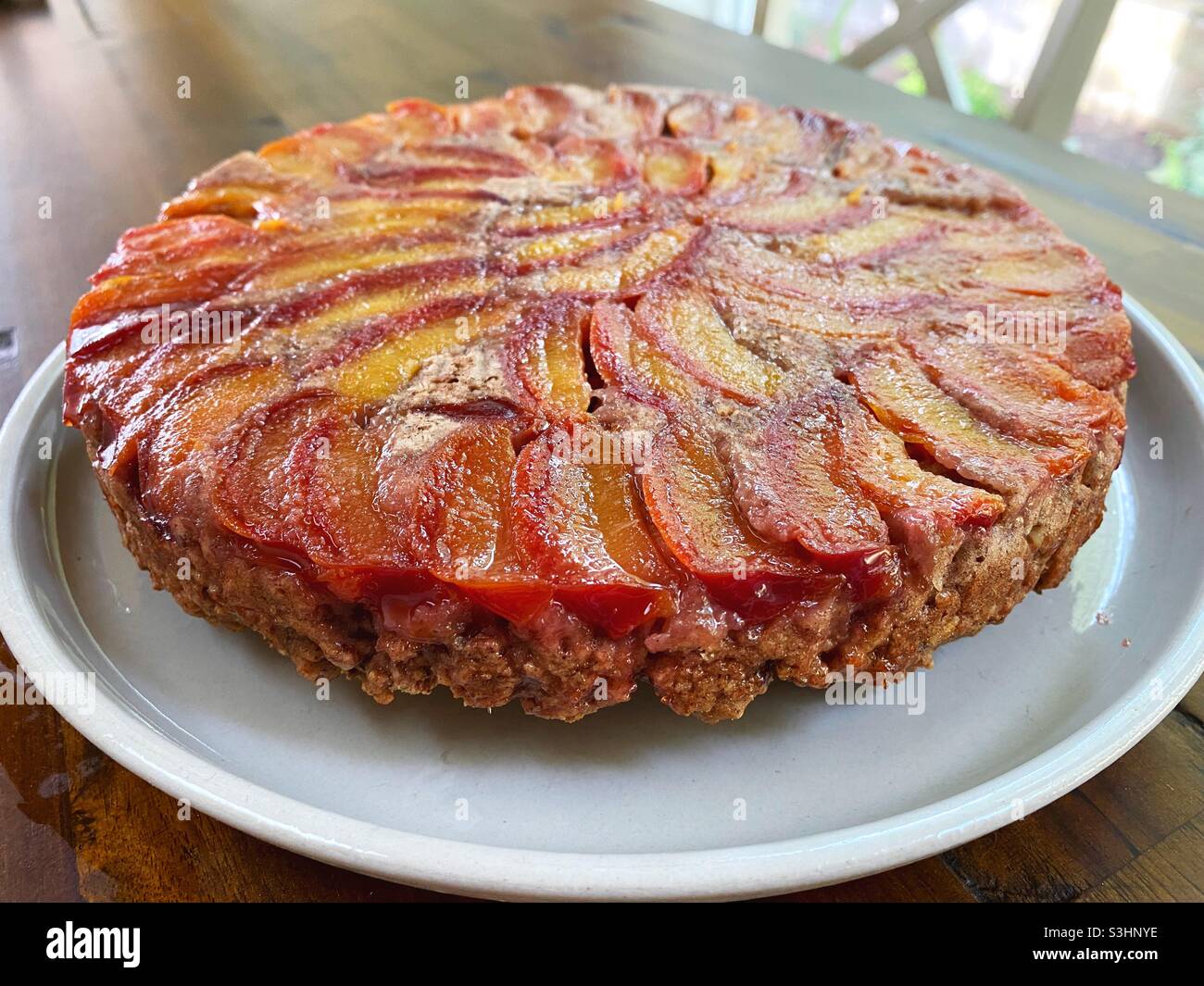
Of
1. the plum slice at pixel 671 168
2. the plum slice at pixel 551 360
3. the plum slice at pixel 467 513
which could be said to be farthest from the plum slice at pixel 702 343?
the plum slice at pixel 671 168

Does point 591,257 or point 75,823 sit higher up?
point 591,257

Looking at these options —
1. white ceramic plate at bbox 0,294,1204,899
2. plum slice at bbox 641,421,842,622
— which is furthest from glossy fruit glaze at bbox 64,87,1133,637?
white ceramic plate at bbox 0,294,1204,899

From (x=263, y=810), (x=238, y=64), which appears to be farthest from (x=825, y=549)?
(x=238, y=64)

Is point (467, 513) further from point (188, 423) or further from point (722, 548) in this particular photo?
point (188, 423)

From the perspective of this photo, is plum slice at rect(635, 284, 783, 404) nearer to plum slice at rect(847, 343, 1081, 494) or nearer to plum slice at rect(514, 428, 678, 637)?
plum slice at rect(847, 343, 1081, 494)
